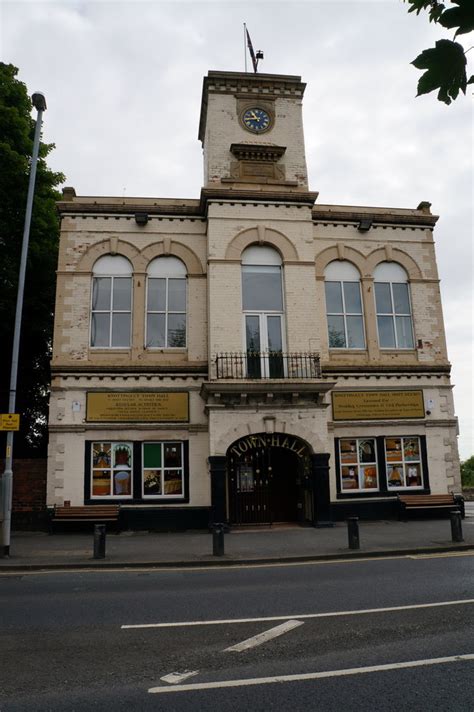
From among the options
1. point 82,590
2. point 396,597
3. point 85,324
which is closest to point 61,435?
point 85,324

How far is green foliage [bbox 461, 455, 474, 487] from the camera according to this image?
4486cm

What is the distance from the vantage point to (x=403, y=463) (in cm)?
1867

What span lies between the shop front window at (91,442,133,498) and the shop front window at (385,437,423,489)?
8770 mm

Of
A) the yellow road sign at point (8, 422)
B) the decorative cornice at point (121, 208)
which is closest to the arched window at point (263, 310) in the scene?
the decorative cornice at point (121, 208)

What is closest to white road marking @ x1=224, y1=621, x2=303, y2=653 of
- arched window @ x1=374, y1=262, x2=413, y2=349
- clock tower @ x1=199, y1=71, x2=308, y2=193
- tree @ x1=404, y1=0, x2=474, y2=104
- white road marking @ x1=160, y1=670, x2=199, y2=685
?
white road marking @ x1=160, y1=670, x2=199, y2=685

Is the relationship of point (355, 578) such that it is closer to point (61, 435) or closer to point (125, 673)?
point (125, 673)

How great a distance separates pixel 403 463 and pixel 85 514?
10.7 metres

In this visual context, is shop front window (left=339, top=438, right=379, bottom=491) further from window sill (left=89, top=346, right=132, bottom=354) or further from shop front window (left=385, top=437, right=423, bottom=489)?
window sill (left=89, top=346, right=132, bottom=354)

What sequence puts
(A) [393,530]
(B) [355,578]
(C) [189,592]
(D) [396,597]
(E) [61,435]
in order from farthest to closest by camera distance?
(E) [61,435], (A) [393,530], (B) [355,578], (C) [189,592], (D) [396,597]

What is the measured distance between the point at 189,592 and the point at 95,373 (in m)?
10.5

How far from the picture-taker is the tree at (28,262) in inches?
749

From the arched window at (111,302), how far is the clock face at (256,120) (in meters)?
7.08

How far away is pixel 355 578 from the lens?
30.9ft

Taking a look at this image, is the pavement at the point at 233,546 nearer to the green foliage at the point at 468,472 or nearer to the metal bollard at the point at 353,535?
the metal bollard at the point at 353,535
